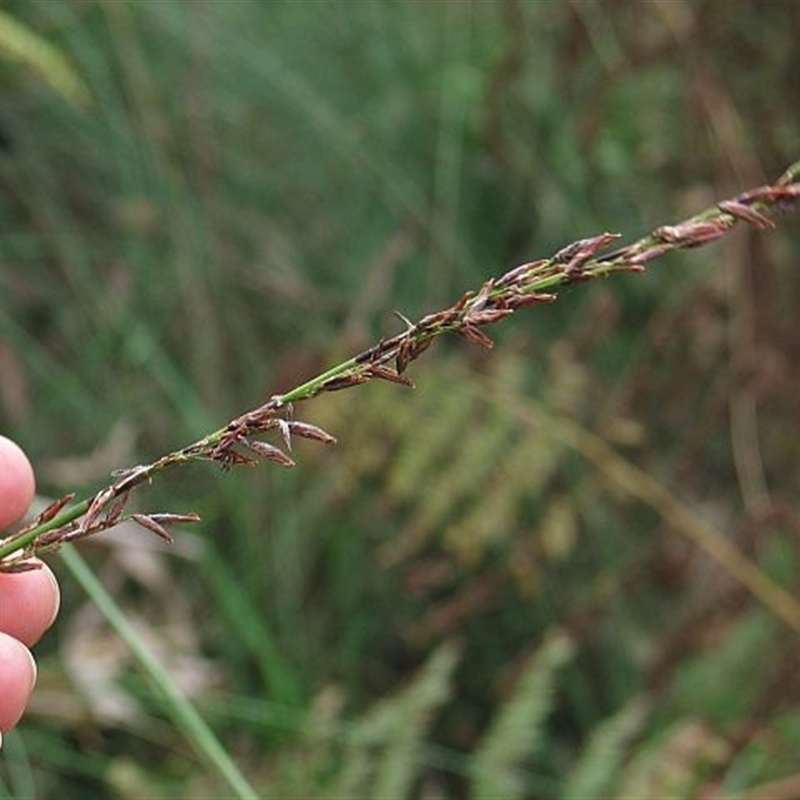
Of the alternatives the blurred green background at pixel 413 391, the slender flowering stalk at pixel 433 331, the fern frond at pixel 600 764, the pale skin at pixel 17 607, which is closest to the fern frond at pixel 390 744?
the blurred green background at pixel 413 391

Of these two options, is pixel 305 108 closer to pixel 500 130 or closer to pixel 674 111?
pixel 500 130

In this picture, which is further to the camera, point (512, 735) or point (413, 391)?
point (413, 391)

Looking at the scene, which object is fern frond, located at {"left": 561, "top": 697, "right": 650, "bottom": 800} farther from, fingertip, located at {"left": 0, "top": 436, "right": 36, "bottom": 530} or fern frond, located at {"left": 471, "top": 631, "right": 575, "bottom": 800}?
fingertip, located at {"left": 0, "top": 436, "right": 36, "bottom": 530}

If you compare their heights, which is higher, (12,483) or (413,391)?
(12,483)

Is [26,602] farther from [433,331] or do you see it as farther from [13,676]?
[433,331]

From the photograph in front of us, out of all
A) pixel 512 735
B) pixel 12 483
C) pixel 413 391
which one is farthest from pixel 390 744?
pixel 12 483

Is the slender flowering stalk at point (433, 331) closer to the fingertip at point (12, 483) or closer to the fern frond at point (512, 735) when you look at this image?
the fingertip at point (12, 483)

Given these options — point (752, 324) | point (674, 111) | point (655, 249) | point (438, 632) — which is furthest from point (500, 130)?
point (655, 249)
